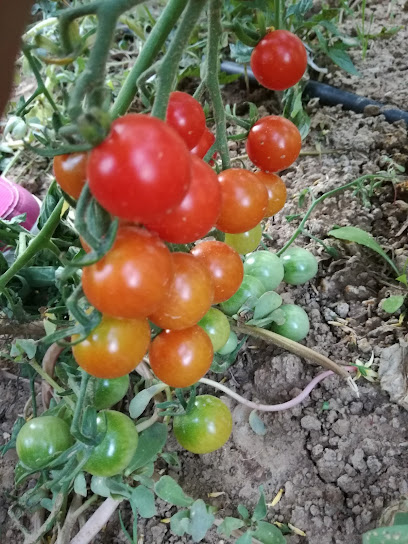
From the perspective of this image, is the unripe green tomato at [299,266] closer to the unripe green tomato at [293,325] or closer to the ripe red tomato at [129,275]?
the unripe green tomato at [293,325]

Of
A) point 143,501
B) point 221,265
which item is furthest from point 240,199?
point 143,501

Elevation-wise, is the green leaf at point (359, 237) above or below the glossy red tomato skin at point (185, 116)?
below

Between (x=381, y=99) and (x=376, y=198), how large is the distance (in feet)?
1.28

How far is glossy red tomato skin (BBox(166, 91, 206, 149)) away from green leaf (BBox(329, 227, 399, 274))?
63cm

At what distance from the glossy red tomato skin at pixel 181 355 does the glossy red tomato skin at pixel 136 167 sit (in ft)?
0.79

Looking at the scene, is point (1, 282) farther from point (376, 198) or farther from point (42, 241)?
point (376, 198)

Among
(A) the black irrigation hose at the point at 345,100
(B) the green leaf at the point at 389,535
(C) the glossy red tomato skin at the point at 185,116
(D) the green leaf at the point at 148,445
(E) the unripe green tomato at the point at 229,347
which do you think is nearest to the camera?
(C) the glossy red tomato skin at the point at 185,116

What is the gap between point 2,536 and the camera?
37.1 inches

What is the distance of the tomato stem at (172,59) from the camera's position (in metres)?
0.51

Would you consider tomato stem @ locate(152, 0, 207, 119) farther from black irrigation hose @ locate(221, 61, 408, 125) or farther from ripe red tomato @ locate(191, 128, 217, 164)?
black irrigation hose @ locate(221, 61, 408, 125)

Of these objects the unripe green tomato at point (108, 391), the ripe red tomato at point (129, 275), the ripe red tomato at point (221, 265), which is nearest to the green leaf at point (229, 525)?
the unripe green tomato at point (108, 391)

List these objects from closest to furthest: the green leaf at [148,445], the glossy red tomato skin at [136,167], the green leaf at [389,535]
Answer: the glossy red tomato skin at [136,167] < the green leaf at [389,535] < the green leaf at [148,445]

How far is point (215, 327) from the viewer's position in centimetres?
85

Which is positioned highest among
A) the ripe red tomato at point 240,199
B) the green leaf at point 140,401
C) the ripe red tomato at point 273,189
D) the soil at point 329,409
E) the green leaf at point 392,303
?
the ripe red tomato at point 240,199
